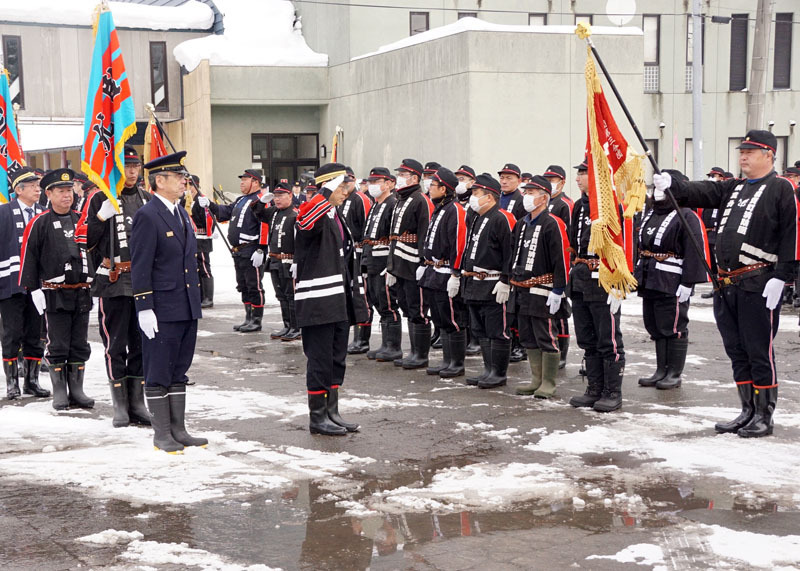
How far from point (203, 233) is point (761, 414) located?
10.1 m

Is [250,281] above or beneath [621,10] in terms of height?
beneath

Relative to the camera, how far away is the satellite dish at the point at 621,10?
98.3 feet

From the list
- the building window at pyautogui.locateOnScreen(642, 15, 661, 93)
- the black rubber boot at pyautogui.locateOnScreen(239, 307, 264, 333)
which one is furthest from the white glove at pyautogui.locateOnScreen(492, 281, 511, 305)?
the building window at pyautogui.locateOnScreen(642, 15, 661, 93)

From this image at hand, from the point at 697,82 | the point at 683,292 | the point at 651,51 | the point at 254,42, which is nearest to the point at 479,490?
the point at 683,292

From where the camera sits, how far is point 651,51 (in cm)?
3038

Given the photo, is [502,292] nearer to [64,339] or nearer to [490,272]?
[490,272]

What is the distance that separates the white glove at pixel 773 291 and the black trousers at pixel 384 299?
4.81m

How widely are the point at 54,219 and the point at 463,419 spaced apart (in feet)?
13.8

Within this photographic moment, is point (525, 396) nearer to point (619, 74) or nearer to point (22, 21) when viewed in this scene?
point (619, 74)

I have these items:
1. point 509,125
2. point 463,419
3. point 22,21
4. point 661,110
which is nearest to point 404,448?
point 463,419

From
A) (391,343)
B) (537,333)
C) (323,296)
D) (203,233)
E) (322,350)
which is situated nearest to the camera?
(323,296)

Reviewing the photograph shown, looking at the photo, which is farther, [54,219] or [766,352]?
[54,219]

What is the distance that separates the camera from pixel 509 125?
22.6 m

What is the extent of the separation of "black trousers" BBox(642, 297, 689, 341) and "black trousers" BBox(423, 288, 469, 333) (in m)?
1.90
